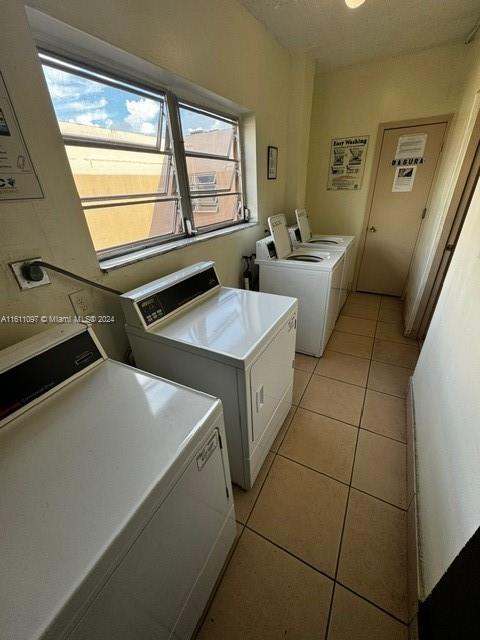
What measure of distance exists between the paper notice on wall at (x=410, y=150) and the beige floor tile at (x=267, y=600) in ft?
12.2

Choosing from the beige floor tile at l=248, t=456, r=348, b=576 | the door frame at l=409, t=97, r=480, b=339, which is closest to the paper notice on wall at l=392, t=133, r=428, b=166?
the door frame at l=409, t=97, r=480, b=339

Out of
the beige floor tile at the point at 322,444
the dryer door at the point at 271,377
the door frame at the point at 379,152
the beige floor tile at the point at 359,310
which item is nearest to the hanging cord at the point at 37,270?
the dryer door at the point at 271,377

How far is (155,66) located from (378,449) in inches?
95.8

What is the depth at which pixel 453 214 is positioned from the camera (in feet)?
6.77

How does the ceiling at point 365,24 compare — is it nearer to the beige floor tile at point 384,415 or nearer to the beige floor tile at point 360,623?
the beige floor tile at point 384,415

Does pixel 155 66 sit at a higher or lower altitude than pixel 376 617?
→ higher

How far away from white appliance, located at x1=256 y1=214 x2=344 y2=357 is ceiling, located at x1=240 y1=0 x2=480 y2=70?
4.62 ft

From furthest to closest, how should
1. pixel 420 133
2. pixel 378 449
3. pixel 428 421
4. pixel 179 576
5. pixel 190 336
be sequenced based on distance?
pixel 420 133 < pixel 378 449 < pixel 428 421 < pixel 190 336 < pixel 179 576

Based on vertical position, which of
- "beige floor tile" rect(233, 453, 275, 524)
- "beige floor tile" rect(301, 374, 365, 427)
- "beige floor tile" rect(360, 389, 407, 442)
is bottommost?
"beige floor tile" rect(233, 453, 275, 524)

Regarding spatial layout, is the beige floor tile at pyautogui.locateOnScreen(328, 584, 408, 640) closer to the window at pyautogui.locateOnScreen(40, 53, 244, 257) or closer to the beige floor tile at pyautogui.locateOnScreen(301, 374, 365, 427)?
the beige floor tile at pyautogui.locateOnScreen(301, 374, 365, 427)

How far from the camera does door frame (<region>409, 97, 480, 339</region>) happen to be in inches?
75.2

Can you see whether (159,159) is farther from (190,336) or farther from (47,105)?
(190,336)

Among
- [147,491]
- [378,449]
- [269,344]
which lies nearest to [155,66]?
[269,344]

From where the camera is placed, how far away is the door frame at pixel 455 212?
75.2 inches
